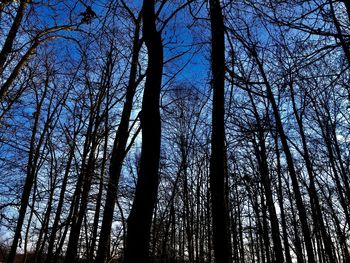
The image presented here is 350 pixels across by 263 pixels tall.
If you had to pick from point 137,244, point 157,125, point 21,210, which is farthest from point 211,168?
point 21,210

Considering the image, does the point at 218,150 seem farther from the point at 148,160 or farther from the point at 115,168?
the point at 115,168

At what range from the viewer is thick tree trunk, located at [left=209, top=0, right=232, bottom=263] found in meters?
3.21

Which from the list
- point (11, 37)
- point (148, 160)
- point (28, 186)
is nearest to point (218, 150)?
point (148, 160)

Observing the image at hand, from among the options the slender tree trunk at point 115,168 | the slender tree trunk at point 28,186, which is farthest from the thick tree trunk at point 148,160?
the slender tree trunk at point 28,186

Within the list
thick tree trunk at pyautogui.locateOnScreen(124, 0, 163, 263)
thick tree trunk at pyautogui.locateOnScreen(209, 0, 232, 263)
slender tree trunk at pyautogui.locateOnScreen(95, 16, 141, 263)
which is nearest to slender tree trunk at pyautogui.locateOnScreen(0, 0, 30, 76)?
slender tree trunk at pyautogui.locateOnScreen(95, 16, 141, 263)

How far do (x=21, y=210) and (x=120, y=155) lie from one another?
333 inches

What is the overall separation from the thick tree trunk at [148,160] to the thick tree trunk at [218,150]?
1.12 meters

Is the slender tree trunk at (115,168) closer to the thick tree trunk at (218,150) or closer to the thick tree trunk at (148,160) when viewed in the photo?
the thick tree trunk at (148,160)

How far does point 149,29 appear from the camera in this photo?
331cm

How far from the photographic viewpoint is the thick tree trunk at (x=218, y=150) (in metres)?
3.21

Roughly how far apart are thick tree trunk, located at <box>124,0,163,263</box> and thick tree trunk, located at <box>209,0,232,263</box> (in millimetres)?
1120

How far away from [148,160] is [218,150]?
1426mm

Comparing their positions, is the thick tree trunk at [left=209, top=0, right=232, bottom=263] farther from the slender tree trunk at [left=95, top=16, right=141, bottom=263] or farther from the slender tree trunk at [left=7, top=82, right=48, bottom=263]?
the slender tree trunk at [left=7, top=82, right=48, bottom=263]

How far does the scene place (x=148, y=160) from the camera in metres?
2.54
